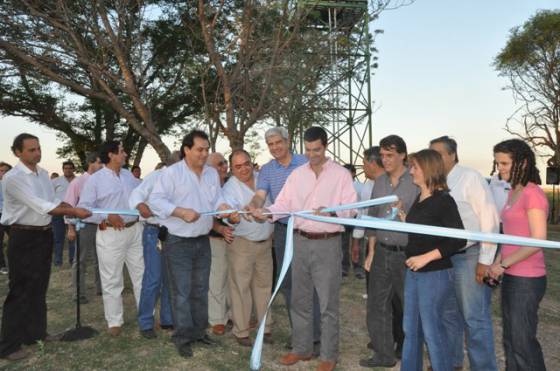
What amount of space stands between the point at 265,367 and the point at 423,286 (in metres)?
2.00

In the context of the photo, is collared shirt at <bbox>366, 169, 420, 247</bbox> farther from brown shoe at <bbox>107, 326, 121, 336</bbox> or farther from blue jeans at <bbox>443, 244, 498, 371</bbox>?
brown shoe at <bbox>107, 326, 121, 336</bbox>

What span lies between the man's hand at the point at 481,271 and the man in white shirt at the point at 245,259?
2.38 m

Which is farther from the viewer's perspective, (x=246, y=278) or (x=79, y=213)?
(x=246, y=278)

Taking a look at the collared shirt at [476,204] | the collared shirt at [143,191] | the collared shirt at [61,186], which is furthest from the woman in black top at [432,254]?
the collared shirt at [61,186]

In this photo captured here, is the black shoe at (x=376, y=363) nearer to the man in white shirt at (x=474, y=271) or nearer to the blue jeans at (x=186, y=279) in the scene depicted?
the man in white shirt at (x=474, y=271)

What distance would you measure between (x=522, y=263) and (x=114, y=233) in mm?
4284

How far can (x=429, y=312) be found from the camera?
352 centimetres

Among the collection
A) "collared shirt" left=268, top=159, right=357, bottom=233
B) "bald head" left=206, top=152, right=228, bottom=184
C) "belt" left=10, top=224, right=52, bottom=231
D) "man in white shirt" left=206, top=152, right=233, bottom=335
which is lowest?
"man in white shirt" left=206, top=152, right=233, bottom=335

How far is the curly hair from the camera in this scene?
11.7 ft

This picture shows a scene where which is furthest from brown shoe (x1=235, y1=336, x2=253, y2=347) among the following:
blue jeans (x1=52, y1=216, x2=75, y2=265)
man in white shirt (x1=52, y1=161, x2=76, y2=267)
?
blue jeans (x1=52, y1=216, x2=75, y2=265)

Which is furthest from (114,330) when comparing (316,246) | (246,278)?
(316,246)

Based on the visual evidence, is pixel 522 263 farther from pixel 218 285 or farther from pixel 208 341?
pixel 218 285

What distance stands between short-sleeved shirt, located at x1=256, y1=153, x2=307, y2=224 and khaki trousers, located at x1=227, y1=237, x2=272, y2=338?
62 cm

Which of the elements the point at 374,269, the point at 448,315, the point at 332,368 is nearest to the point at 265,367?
the point at 332,368
